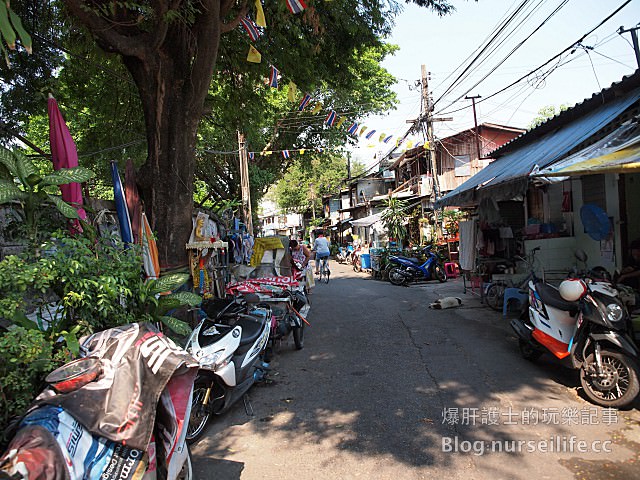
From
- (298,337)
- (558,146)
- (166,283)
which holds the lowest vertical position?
(298,337)

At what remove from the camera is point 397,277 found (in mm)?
14250

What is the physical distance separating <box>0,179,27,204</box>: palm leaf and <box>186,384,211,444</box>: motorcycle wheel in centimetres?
210

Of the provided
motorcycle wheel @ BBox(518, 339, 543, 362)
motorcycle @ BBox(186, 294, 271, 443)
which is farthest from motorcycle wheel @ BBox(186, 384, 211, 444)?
motorcycle wheel @ BBox(518, 339, 543, 362)

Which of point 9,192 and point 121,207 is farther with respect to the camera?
point 121,207

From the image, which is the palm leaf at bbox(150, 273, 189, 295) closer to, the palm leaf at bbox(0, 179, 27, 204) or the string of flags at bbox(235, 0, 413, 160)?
the palm leaf at bbox(0, 179, 27, 204)

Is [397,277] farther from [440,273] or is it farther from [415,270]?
[440,273]

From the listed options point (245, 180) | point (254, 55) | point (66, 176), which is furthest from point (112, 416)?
point (245, 180)

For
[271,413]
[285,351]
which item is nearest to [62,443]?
[271,413]

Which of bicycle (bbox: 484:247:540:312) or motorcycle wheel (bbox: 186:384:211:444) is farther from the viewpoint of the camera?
bicycle (bbox: 484:247:540:312)

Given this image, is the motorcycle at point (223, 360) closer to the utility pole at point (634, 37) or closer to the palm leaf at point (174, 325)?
the palm leaf at point (174, 325)

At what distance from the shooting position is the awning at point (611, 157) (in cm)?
401

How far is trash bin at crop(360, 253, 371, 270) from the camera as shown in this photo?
19.5m

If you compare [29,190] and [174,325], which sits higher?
[29,190]

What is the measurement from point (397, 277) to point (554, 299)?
31.2ft
